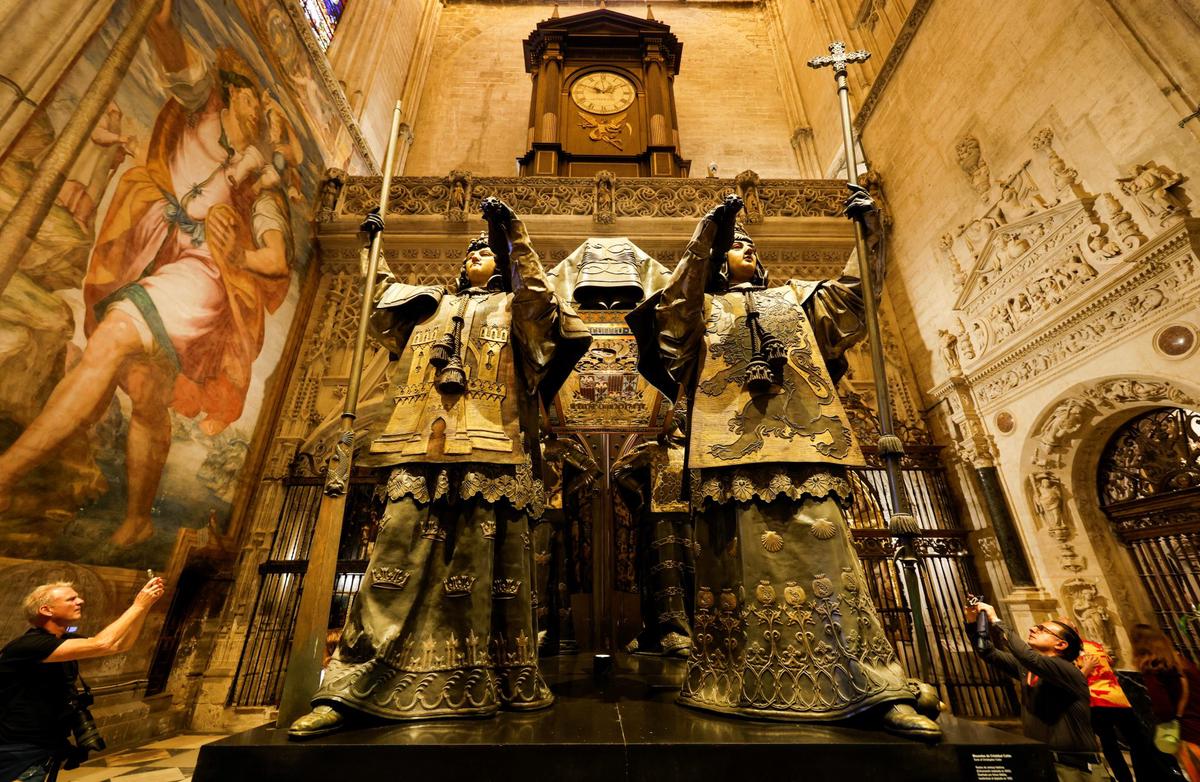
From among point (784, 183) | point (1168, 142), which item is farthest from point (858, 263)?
point (784, 183)

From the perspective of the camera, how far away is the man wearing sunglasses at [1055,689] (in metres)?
3.10

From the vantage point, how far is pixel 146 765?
14.3 feet

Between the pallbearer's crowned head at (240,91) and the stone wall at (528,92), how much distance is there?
15.7ft

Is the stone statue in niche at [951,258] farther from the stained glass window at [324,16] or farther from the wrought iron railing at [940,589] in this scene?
the stained glass window at [324,16]

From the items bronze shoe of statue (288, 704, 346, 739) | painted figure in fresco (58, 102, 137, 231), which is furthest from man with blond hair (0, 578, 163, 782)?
painted figure in fresco (58, 102, 137, 231)

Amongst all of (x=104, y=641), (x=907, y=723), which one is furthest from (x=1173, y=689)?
(x=104, y=641)

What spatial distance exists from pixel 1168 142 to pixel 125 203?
9.39 m

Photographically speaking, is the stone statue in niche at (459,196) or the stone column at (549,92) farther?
the stone column at (549,92)

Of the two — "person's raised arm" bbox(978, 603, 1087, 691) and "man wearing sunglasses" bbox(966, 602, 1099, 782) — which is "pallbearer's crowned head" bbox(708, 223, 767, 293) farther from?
"person's raised arm" bbox(978, 603, 1087, 691)

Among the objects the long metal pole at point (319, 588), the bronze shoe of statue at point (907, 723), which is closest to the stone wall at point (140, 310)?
the long metal pole at point (319, 588)

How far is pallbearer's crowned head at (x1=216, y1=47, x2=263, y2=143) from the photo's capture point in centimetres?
628

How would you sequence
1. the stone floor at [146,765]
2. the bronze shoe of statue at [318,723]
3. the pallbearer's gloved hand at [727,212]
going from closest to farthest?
the bronze shoe of statue at [318,723]
the pallbearer's gloved hand at [727,212]
the stone floor at [146,765]

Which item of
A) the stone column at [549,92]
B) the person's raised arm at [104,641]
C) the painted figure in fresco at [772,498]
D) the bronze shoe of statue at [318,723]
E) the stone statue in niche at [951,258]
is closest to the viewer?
the bronze shoe of statue at [318,723]

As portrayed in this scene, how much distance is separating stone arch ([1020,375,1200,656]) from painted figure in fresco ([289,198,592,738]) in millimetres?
5639
